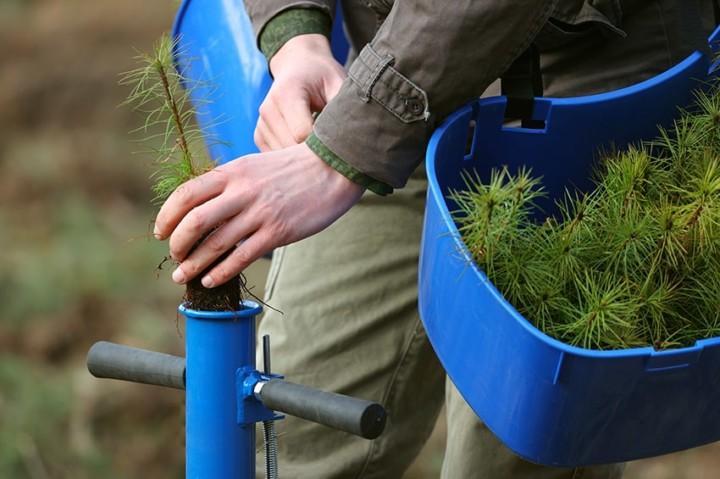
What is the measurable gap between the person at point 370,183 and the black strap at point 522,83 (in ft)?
0.08

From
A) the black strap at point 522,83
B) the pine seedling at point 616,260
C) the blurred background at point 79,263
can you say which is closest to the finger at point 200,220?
the pine seedling at point 616,260

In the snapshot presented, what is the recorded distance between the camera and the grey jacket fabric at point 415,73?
3.86ft

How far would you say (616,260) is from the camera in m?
1.13

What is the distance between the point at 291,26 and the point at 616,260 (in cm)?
59

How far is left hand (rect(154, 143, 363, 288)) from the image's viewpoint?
1.14m

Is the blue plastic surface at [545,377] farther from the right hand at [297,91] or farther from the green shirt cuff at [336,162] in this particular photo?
the right hand at [297,91]

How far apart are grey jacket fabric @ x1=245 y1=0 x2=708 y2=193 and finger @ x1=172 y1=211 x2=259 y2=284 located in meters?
0.13

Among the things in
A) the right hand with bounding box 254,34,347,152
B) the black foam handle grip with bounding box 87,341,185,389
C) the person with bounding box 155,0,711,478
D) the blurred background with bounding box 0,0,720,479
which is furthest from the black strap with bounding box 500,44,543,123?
the blurred background with bounding box 0,0,720,479

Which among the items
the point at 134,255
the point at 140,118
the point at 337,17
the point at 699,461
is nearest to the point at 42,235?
the point at 134,255

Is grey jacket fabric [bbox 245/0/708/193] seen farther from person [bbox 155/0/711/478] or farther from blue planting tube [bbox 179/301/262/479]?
blue planting tube [bbox 179/301/262/479]

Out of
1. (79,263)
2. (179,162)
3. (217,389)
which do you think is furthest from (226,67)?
(79,263)

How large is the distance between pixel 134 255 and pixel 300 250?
2.53m

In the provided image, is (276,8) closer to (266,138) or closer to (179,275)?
(266,138)

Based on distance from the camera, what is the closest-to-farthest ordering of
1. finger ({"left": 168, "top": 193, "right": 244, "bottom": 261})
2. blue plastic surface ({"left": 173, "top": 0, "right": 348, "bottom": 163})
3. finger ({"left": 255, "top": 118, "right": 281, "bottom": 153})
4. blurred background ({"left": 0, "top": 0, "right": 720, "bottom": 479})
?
finger ({"left": 168, "top": 193, "right": 244, "bottom": 261}) < finger ({"left": 255, "top": 118, "right": 281, "bottom": 153}) < blue plastic surface ({"left": 173, "top": 0, "right": 348, "bottom": 163}) < blurred background ({"left": 0, "top": 0, "right": 720, "bottom": 479})
